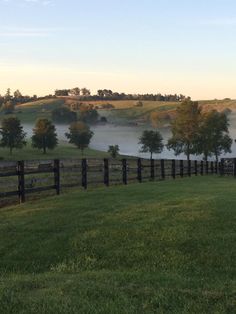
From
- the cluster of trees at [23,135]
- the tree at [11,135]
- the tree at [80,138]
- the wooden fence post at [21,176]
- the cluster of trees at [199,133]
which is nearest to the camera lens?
the wooden fence post at [21,176]

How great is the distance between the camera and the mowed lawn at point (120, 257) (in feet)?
21.2

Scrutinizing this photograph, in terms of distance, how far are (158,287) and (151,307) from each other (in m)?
0.92

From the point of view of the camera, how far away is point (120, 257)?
923 centimetres

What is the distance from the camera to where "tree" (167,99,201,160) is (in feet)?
335

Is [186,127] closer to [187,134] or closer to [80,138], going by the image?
[187,134]

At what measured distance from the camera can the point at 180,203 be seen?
14.5 meters

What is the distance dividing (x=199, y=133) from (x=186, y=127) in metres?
3.70

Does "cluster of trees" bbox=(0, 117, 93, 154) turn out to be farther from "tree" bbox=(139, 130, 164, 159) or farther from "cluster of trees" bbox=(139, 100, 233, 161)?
"cluster of trees" bbox=(139, 100, 233, 161)

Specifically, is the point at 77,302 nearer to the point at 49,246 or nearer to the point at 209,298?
the point at 209,298

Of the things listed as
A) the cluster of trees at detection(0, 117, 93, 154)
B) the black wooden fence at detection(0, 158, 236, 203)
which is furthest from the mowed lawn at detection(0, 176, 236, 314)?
the cluster of trees at detection(0, 117, 93, 154)

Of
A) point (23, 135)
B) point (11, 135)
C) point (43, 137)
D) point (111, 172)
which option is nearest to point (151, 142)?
point (43, 137)

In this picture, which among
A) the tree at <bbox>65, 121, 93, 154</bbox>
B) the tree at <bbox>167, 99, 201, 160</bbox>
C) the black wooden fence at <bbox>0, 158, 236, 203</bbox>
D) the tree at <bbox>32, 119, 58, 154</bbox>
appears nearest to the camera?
the black wooden fence at <bbox>0, 158, 236, 203</bbox>

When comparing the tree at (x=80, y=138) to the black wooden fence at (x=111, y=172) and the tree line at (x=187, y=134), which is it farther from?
the black wooden fence at (x=111, y=172)

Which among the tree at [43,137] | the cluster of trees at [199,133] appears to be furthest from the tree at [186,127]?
the tree at [43,137]
